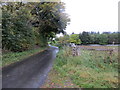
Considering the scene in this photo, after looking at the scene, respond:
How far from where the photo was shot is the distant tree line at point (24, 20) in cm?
614

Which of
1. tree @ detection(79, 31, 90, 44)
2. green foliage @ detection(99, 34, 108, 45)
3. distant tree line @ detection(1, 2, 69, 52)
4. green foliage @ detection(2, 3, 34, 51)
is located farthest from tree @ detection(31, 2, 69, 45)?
green foliage @ detection(99, 34, 108, 45)

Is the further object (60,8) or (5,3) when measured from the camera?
(60,8)

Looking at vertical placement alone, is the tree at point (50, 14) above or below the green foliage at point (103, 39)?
above

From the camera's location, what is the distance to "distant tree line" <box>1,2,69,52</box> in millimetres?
6141

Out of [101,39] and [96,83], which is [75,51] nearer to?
[96,83]

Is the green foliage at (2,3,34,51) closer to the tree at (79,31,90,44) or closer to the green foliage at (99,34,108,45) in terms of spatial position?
the tree at (79,31,90,44)

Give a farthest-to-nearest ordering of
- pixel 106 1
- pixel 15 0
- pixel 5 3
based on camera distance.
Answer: pixel 15 0, pixel 5 3, pixel 106 1

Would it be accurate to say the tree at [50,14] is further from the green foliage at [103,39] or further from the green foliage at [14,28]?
the green foliage at [103,39]

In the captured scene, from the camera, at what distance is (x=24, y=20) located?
27.5 feet

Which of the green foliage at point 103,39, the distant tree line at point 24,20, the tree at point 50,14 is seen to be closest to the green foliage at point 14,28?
the distant tree line at point 24,20

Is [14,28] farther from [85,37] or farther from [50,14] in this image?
[85,37]

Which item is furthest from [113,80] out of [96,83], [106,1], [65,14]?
[65,14]

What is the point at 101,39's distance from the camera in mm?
14398

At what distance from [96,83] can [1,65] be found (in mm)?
4487
